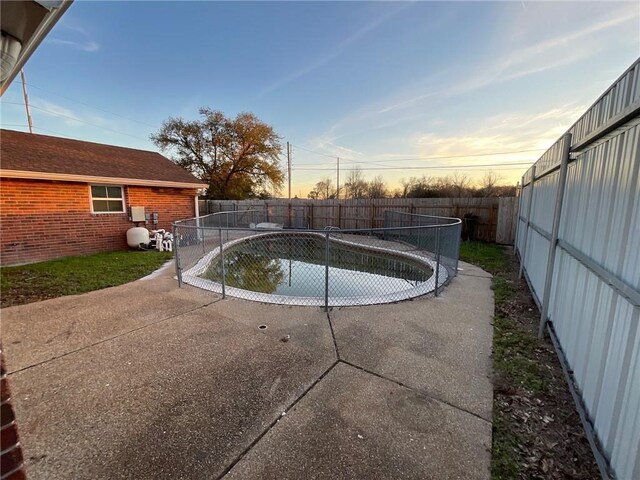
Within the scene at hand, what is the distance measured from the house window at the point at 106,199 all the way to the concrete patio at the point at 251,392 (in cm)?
599

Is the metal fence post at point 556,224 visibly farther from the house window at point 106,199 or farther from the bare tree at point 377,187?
the bare tree at point 377,187

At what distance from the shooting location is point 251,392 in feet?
7.82

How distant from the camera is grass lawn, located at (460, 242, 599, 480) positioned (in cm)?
172

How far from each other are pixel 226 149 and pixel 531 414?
27.6 metres

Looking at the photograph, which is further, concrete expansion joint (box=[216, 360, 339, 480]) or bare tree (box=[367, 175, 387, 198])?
bare tree (box=[367, 175, 387, 198])

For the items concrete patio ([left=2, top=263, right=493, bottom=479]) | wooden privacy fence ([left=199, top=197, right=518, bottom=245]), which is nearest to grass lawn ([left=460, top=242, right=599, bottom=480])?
concrete patio ([left=2, top=263, right=493, bottom=479])

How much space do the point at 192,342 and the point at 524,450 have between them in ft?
10.7

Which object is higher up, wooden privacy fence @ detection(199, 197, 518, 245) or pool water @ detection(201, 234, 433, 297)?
wooden privacy fence @ detection(199, 197, 518, 245)

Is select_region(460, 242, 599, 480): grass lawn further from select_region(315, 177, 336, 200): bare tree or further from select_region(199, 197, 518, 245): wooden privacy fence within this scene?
select_region(315, 177, 336, 200): bare tree

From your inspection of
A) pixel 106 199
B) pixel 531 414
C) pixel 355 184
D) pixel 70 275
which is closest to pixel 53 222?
pixel 106 199

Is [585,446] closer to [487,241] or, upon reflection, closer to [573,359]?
[573,359]

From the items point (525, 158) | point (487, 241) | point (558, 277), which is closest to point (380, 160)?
point (525, 158)

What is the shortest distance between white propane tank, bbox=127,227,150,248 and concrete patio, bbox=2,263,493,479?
5.44 m

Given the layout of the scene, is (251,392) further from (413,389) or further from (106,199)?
(106,199)
